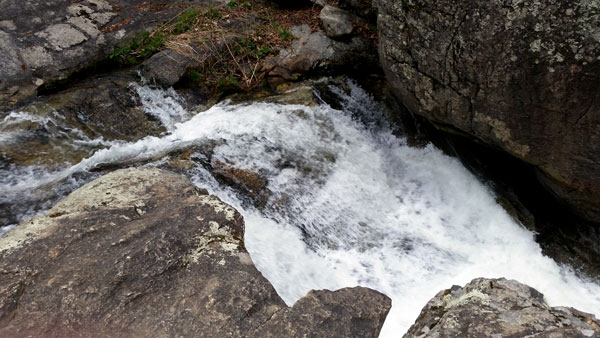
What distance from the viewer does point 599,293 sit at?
17.4 feet

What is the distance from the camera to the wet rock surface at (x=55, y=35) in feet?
22.4

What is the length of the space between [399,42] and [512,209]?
2.63 meters

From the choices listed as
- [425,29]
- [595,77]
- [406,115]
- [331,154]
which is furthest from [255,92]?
[595,77]

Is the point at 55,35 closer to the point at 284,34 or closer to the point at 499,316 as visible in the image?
the point at 284,34

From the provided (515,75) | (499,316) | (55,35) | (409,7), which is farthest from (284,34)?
(499,316)

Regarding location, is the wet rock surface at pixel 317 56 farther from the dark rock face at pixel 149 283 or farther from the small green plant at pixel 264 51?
the dark rock face at pixel 149 283

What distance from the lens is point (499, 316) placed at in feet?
8.64

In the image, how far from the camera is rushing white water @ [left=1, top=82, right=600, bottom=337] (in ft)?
16.7

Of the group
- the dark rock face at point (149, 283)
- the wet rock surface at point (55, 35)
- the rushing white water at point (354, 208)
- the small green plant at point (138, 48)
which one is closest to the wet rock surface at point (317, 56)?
the rushing white water at point (354, 208)

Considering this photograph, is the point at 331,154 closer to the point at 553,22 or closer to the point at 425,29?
the point at 425,29

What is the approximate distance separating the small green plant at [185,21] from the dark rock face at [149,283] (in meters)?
5.31

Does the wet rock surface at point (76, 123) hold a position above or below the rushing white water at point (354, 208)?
below

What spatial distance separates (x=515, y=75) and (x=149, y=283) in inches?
160

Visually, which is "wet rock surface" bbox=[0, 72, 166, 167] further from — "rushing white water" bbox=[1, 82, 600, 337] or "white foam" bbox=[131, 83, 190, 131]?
"rushing white water" bbox=[1, 82, 600, 337]
